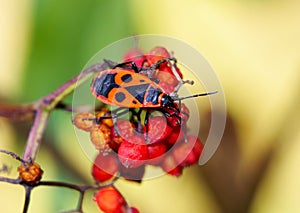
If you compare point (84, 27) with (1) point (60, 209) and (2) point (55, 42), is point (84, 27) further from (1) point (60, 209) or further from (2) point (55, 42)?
(1) point (60, 209)

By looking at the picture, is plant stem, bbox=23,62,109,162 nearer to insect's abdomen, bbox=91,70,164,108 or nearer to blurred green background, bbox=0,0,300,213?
insect's abdomen, bbox=91,70,164,108

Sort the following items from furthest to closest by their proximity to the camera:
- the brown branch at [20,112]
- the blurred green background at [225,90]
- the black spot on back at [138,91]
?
the blurred green background at [225,90], the brown branch at [20,112], the black spot on back at [138,91]

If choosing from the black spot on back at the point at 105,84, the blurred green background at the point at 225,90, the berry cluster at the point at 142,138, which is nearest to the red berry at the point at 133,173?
the berry cluster at the point at 142,138

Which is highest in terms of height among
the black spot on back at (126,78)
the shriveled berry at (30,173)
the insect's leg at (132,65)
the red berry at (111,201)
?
the insect's leg at (132,65)

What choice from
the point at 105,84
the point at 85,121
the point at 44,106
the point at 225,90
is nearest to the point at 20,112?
the point at 44,106

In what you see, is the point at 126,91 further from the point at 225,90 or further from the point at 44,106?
the point at 225,90

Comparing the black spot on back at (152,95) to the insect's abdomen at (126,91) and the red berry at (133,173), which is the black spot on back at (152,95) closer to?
the insect's abdomen at (126,91)

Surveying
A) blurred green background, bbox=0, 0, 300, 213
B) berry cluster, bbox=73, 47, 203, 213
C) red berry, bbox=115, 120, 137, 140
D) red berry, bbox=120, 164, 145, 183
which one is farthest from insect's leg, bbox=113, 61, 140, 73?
blurred green background, bbox=0, 0, 300, 213
